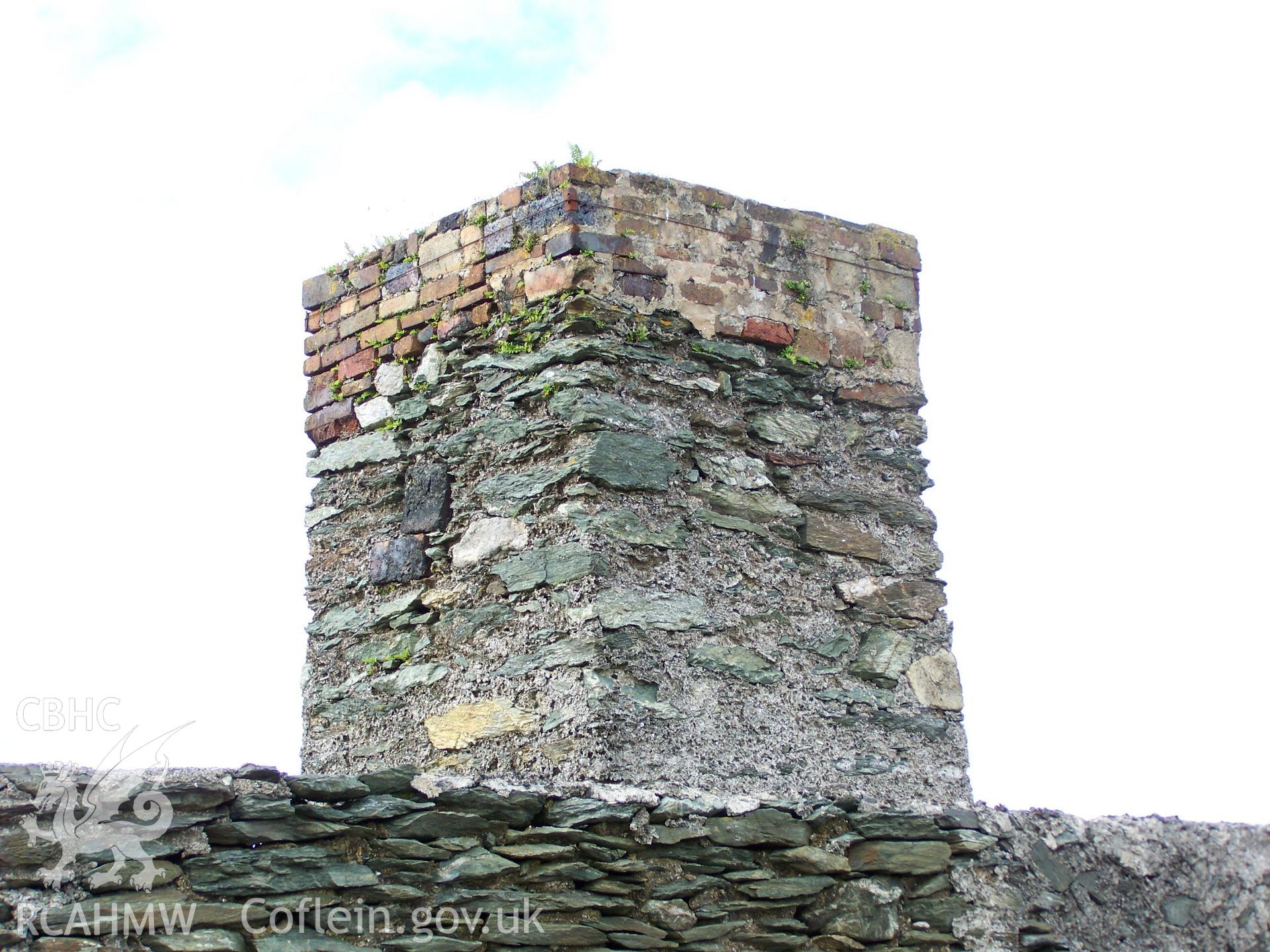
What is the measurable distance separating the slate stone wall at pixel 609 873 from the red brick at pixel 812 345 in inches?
60.7

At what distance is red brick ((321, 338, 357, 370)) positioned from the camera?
4.77 metres

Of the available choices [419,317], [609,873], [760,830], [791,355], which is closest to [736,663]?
[760,830]

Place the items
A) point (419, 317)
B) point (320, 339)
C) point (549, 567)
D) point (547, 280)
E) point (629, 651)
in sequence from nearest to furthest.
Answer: point (629, 651)
point (549, 567)
point (547, 280)
point (419, 317)
point (320, 339)

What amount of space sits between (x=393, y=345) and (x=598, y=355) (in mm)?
798

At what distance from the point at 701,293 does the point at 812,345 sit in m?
0.43

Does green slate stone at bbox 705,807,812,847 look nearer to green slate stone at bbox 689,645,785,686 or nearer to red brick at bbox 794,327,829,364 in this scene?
green slate stone at bbox 689,645,785,686

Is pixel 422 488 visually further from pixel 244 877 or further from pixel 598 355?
pixel 244 877

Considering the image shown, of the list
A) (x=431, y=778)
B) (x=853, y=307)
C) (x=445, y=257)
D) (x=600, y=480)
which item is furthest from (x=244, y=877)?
(x=853, y=307)

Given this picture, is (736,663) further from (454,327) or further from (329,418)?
(329,418)

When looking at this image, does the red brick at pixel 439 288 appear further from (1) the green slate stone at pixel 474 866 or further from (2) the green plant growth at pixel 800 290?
(1) the green slate stone at pixel 474 866

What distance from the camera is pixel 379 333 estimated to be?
4699mm

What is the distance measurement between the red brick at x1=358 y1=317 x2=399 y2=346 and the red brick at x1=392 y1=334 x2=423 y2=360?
6 cm

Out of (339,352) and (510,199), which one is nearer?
(510,199)

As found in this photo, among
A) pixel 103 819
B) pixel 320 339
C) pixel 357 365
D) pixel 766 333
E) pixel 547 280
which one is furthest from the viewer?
pixel 320 339
